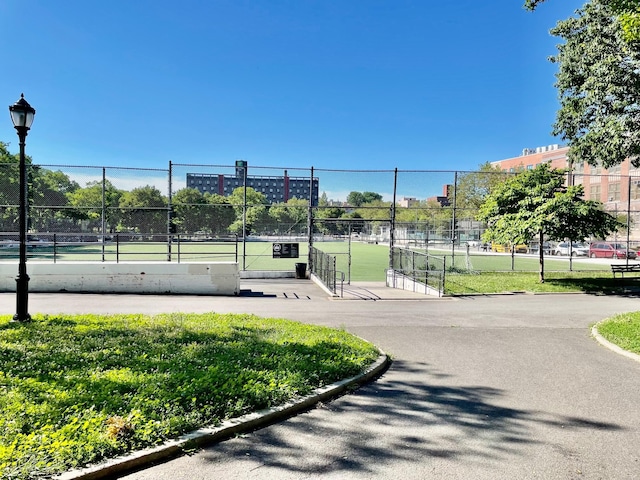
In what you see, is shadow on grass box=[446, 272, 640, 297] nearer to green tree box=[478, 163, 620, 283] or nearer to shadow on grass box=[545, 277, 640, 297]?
shadow on grass box=[545, 277, 640, 297]

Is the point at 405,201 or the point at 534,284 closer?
the point at 534,284

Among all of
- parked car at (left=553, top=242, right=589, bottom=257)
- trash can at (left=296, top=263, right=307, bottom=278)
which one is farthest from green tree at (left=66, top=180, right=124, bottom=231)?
parked car at (left=553, top=242, right=589, bottom=257)

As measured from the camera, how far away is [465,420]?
14.9 ft

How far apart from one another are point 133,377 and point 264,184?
52.5 ft

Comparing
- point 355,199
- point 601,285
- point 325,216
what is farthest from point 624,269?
point 325,216

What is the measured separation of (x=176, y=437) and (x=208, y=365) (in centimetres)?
173

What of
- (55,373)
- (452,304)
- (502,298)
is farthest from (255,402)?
(502,298)

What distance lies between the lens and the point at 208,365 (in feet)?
18.1

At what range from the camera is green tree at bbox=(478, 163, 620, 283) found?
15.7 meters

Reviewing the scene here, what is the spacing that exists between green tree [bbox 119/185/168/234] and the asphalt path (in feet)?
34.8

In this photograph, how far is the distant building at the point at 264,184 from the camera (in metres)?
19.1

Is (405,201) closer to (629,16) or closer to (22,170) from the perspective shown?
(629,16)

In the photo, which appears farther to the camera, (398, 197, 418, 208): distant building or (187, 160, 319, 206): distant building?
(398, 197, 418, 208): distant building

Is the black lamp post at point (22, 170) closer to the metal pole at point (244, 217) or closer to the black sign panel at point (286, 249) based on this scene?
the metal pole at point (244, 217)
